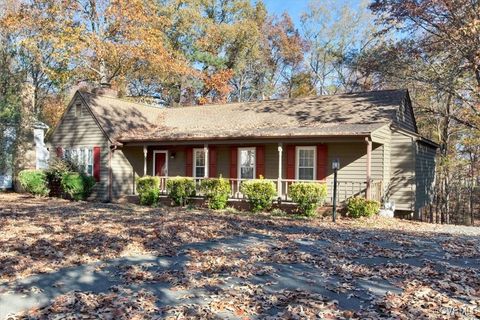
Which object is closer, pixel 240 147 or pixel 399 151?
pixel 399 151

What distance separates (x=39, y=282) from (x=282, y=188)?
452 inches

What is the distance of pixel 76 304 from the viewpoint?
4.63 m

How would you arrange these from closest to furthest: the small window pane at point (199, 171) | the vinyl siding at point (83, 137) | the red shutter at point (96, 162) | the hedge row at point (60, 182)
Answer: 1. the hedge row at point (60, 182)
2. the small window pane at point (199, 171)
3. the vinyl siding at point (83, 137)
4. the red shutter at point (96, 162)

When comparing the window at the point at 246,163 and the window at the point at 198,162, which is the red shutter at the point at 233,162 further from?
the window at the point at 198,162

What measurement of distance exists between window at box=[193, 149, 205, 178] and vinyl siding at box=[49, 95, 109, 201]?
3.97m

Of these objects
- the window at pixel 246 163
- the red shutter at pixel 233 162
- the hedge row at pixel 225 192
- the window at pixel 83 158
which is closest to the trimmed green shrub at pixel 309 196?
the hedge row at pixel 225 192

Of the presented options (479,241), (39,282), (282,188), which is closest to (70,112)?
(282,188)

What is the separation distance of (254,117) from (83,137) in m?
8.05

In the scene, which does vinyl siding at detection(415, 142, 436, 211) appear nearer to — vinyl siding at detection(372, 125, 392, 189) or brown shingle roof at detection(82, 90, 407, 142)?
vinyl siding at detection(372, 125, 392, 189)

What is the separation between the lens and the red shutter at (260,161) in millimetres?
16984

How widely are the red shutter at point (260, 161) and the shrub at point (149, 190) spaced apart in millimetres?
4065

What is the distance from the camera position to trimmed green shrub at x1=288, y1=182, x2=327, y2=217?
45.4ft

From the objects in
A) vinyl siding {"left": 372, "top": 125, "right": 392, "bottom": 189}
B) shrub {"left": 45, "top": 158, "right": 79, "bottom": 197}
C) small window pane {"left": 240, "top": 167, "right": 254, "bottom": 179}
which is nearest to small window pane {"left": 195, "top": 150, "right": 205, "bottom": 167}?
small window pane {"left": 240, "top": 167, "right": 254, "bottom": 179}

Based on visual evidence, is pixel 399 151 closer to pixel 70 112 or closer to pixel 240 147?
pixel 240 147
